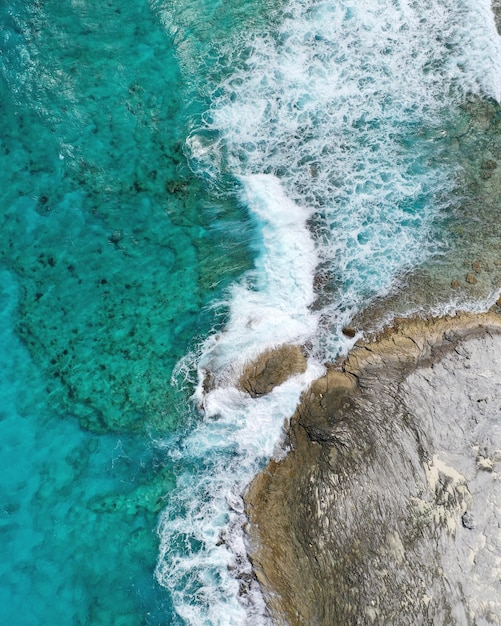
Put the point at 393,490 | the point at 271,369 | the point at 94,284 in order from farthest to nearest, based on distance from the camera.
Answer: the point at 94,284, the point at 271,369, the point at 393,490

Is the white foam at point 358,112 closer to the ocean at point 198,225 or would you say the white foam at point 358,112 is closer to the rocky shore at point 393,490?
the ocean at point 198,225

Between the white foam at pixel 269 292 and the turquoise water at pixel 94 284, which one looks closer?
the turquoise water at pixel 94 284

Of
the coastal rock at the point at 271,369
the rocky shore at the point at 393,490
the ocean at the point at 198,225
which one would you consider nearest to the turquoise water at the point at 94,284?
the ocean at the point at 198,225

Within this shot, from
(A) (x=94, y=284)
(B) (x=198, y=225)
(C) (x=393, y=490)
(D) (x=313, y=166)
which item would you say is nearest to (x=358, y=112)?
(D) (x=313, y=166)

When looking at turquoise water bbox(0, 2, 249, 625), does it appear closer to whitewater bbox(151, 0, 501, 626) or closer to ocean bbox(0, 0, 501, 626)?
ocean bbox(0, 0, 501, 626)

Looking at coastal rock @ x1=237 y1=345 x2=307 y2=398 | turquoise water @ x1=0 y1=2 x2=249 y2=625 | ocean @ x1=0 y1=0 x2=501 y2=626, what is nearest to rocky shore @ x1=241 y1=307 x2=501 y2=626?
coastal rock @ x1=237 y1=345 x2=307 y2=398

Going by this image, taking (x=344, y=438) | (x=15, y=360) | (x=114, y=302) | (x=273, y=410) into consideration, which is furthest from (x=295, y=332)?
(x=15, y=360)

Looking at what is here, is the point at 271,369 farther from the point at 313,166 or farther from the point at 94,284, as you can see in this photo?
the point at 313,166

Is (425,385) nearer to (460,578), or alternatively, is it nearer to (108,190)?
(460,578)
